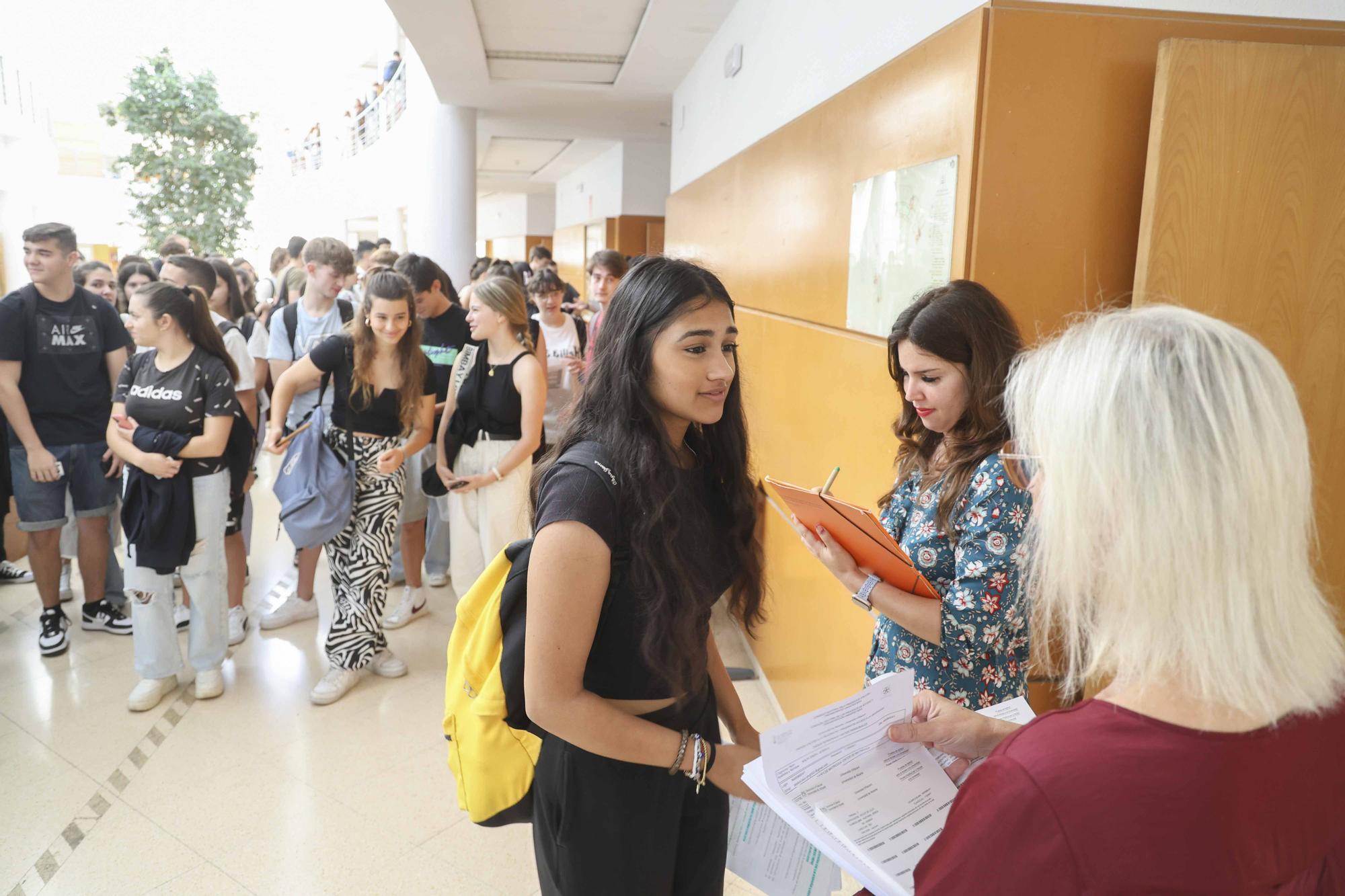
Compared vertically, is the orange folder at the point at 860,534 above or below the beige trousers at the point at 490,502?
above

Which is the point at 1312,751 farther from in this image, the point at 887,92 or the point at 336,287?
the point at 336,287

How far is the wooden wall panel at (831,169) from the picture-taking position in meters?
1.96

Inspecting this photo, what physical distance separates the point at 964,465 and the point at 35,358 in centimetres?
400

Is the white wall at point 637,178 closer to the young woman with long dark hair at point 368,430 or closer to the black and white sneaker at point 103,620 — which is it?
the young woman with long dark hair at point 368,430

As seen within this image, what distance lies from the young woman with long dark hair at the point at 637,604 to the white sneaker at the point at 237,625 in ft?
10.5

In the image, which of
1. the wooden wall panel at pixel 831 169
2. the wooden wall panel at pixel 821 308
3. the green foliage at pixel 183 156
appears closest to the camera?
the wooden wall panel at pixel 831 169

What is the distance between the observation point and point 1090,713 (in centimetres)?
70

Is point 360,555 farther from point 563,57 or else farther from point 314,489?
point 563,57

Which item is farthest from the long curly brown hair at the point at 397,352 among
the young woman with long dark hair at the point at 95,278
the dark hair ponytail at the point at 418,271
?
the young woman with long dark hair at the point at 95,278

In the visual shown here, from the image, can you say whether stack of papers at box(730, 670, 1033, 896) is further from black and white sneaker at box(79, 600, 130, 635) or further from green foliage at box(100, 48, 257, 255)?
green foliage at box(100, 48, 257, 255)

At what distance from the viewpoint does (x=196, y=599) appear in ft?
11.4

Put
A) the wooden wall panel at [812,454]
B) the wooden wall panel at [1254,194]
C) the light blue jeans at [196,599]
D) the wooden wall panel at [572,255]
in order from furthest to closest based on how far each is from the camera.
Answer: the wooden wall panel at [572,255]
the light blue jeans at [196,599]
the wooden wall panel at [812,454]
the wooden wall panel at [1254,194]

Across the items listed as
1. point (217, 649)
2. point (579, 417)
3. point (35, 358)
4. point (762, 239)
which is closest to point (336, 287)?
point (35, 358)

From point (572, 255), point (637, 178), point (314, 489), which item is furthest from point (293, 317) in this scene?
point (572, 255)
